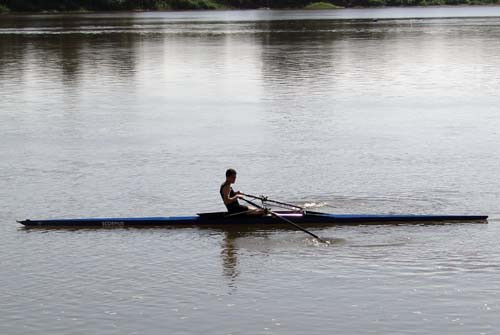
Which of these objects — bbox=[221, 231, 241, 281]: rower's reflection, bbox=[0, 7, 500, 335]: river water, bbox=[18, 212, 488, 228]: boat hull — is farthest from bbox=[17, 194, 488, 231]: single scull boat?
bbox=[221, 231, 241, 281]: rower's reflection

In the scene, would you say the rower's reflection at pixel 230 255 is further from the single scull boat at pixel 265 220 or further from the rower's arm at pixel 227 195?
the rower's arm at pixel 227 195

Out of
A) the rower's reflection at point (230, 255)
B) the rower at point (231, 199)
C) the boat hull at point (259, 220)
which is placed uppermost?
the rower at point (231, 199)

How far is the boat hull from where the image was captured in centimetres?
2702

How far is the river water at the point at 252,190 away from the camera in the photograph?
2147 cm

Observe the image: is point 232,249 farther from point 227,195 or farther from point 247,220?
point 227,195

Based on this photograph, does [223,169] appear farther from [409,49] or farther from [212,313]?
[409,49]

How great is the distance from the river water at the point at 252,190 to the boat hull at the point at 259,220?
0.95 feet

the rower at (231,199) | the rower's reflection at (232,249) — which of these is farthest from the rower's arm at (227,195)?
the rower's reflection at (232,249)

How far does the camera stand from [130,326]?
20641mm

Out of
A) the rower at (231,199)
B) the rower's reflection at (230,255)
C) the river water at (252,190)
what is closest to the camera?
the river water at (252,190)

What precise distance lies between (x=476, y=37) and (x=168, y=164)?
62.7m

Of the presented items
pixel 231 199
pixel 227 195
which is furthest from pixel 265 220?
pixel 227 195

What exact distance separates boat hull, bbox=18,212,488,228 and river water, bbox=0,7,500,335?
288 millimetres

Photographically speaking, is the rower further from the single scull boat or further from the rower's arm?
the single scull boat
